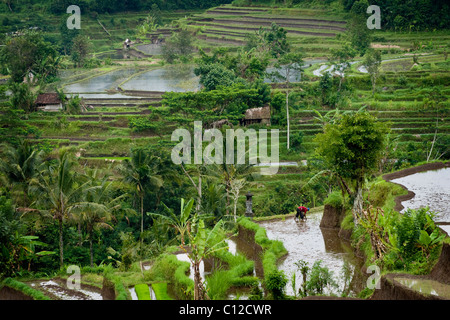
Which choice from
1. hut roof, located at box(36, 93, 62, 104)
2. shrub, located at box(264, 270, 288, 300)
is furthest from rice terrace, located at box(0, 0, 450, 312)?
hut roof, located at box(36, 93, 62, 104)

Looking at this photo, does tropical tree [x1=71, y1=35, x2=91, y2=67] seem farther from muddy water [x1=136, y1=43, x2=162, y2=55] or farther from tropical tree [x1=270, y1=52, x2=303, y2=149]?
tropical tree [x1=270, y1=52, x2=303, y2=149]

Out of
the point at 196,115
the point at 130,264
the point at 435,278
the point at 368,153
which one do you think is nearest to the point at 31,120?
the point at 196,115

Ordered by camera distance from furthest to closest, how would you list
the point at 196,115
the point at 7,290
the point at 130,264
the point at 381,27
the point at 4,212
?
1. the point at 381,27
2. the point at 196,115
3. the point at 4,212
4. the point at 130,264
5. the point at 7,290

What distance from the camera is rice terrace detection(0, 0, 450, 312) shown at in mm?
11633

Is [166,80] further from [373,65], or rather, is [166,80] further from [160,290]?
[160,290]

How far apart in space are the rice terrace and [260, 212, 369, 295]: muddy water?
6 centimetres

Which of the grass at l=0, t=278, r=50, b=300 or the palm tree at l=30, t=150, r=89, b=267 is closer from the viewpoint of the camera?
the grass at l=0, t=278, r=50, b=300

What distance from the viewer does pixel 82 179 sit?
67.2 ft

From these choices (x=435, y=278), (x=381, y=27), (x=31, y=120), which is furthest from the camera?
(x=381, y=27)

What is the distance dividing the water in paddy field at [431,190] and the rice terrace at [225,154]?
0.08m

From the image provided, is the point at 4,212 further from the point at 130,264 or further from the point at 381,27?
the point at 381,27

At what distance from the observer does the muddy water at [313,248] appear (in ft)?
39.2

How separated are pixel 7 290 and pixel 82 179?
7.98 meters

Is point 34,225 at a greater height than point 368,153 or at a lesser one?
lesser
